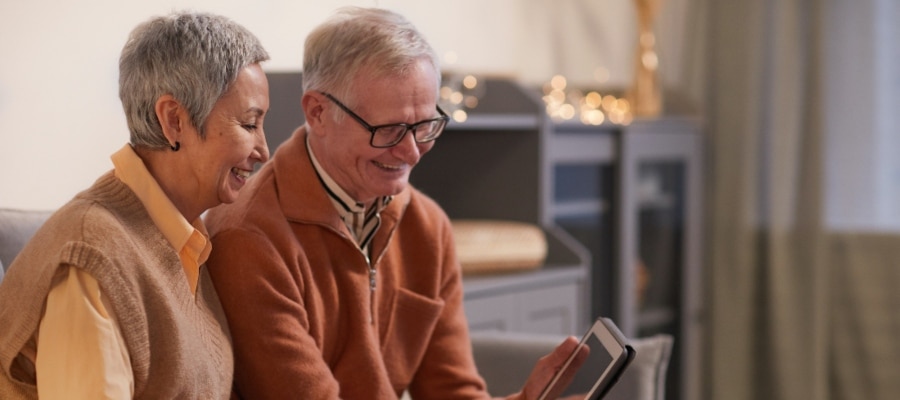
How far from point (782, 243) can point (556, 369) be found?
2.19 m

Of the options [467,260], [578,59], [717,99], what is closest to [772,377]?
[717,99]

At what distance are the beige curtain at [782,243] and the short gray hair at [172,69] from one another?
2.66 metres

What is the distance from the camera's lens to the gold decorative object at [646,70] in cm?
342

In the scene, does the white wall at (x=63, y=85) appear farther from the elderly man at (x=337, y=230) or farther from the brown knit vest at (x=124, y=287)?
the brown knit vest at (x=124, y=287)

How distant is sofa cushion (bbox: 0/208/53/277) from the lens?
1295mm

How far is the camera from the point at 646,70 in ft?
11.2

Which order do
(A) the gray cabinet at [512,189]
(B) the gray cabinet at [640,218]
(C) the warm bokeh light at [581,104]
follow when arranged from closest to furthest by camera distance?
(A) the gray cabinet at [512,189], (B) the gray cabinet at [640,218], (C) the warm bokeh light at [581,104]

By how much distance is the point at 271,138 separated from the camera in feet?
5.13

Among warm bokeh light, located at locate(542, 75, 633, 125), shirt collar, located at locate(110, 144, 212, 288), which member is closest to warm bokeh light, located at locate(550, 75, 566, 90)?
warm bokeh light, located at locate(542, 75, 633, 125)

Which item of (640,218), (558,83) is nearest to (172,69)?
(640,218)

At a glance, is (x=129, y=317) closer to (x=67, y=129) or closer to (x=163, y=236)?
(x=163, y=236)

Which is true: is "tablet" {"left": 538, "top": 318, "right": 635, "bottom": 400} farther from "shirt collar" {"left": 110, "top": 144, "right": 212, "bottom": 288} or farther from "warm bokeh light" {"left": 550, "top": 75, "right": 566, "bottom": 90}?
"warm bokeh light" {"left": 550, "top": 75, "right": 566, "bottom": 90}

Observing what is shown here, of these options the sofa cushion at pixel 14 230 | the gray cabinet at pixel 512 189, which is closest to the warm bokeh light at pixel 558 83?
the gray cabinet at pixel 512 189

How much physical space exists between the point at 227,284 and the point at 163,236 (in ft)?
0.73
